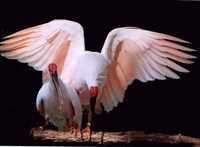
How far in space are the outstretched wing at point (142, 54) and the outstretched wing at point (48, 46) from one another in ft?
0.71

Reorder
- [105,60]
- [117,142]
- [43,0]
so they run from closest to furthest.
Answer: [117,142] < [105,60] < [43,0]

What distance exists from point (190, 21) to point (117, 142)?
117 cm

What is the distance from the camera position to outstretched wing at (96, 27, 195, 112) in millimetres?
3959

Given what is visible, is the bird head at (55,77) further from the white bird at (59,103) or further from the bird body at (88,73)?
the bird body at (88,73)

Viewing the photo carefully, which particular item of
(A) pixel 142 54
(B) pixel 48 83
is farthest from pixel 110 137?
(A) pixel 142 54

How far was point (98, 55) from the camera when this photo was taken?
3914 millimetres

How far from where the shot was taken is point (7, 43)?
13.3 feet

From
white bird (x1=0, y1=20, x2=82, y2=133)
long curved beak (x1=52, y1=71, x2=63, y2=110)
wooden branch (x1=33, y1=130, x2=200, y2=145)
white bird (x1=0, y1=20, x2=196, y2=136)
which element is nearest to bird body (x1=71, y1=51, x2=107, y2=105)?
white bird (x1=0, y1=20, x2=196, y2=136)

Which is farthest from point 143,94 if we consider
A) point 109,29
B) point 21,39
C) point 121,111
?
point 21,39

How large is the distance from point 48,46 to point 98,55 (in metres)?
0.37

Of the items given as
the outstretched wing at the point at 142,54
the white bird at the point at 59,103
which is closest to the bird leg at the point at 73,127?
the white bird at the point at 59,103

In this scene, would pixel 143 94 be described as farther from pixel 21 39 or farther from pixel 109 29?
pixel 21 39

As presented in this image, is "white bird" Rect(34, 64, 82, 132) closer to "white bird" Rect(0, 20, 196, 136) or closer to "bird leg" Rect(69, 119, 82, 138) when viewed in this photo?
"bird leg" Rect(69, 119, 82, 138)

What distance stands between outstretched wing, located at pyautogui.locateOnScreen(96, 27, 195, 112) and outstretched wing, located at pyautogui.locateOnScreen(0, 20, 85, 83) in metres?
0.22
